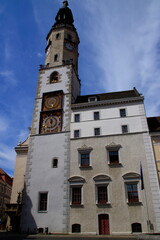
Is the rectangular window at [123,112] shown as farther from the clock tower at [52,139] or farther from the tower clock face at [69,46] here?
the tower clock face at [69,46]

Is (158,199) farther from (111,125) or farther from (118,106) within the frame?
(118,106)

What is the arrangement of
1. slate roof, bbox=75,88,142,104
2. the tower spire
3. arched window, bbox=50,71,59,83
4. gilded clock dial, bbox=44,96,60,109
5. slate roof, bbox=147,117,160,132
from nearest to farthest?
slate roof, bbox=147,117,160,132
slate roof, bbox=75,88,142,104
gilded clock dial, bbox=44,96,60,109
arched window, bbox=50,71,59,83
the tower spire

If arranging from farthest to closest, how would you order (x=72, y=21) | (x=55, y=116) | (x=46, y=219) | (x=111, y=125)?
1. (x=72, y=21)
2. (x=55, y=116)
3. (x=111, y=125)
4. (x=46, y=219)

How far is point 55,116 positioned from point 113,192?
45.7ft

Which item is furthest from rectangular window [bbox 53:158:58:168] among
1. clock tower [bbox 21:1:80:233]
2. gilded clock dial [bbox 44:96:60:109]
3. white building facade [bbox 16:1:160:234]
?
gilded clock dial [bbox 44:96:60:109]

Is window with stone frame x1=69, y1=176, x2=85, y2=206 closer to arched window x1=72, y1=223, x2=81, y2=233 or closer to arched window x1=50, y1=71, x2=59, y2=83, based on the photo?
arched window x1=72, y1=223, x2=81, y2=233

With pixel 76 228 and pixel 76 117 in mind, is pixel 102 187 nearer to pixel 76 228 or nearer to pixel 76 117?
pixel 76 228

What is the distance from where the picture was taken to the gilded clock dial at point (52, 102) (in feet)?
111

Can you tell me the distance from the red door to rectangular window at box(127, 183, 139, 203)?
3389 mm

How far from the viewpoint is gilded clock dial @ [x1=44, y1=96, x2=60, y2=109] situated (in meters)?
33.7

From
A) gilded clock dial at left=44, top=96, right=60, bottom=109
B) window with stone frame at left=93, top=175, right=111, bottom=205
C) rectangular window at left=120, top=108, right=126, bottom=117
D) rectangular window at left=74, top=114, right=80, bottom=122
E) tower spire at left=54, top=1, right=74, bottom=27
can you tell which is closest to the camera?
window with stone frame at left=93, top=175, right=111, bottom=205

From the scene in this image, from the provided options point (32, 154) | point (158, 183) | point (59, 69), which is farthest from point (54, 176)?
point (59, 69)

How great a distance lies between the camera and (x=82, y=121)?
3127 cm

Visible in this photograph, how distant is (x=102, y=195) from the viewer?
2614 cm
